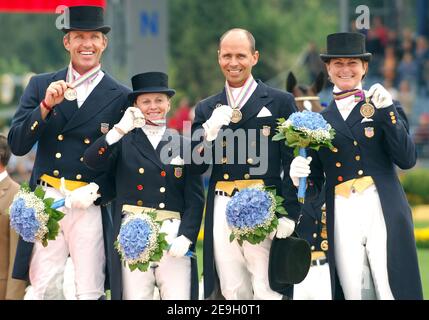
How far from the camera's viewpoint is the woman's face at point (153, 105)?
946 centimetres

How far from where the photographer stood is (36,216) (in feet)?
30.3

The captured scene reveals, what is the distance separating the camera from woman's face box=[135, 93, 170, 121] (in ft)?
31.0

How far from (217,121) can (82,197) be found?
114cm

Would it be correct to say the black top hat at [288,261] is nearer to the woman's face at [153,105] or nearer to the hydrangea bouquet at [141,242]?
the hydrangea bouquet at [141,242]

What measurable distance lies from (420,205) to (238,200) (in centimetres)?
1201

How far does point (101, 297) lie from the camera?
31.7 ft

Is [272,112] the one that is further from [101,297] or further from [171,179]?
[101,297]

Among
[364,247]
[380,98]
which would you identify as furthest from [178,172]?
[380,98]

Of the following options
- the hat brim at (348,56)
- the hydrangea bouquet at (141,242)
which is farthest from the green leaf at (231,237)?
the hat brim at (348,56)

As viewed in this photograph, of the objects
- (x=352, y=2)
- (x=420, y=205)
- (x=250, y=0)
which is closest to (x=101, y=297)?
(x=420, y=205)

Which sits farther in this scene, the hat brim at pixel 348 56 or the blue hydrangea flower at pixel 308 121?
the hat brim at pixel 348 56

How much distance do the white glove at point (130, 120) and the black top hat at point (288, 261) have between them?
4.19ft

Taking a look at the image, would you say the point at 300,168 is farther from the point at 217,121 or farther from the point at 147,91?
the point at 147,91

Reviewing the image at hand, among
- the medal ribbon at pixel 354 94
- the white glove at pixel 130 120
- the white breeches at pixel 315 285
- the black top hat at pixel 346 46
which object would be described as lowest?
the white breeches at pixel 315 285
